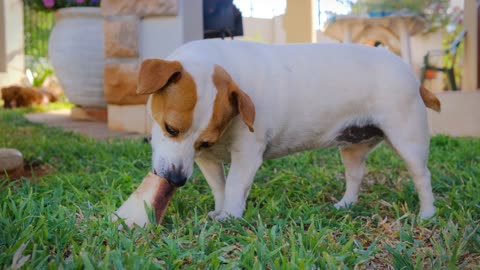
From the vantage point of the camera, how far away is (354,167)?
2.46 m

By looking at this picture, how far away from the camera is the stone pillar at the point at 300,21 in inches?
249

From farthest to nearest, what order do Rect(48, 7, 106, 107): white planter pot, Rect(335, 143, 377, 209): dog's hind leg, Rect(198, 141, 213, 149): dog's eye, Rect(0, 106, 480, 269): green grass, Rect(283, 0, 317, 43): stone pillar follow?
Rect(283, 0, 317, 43): stone pillar, Rect(48, 7, 106, 107): white planter pot, Rect(335, 143, 377, 209): dog's hind leg, Rect(198, 141, 213, 149): dog's eye, Rect(0, 106, 480, 269): green grass

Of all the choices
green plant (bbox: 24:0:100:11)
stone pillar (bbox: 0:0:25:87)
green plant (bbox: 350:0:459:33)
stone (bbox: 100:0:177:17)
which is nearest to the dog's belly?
stone (bbox: 100:0:177:17)

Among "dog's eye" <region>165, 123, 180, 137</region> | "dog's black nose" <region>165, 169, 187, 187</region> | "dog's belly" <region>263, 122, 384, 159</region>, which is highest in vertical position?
"dog's eye" <region>165, 123, 180, 137</region>

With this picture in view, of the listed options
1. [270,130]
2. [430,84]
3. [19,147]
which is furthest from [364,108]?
[430,84]

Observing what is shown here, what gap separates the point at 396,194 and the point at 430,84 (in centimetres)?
550

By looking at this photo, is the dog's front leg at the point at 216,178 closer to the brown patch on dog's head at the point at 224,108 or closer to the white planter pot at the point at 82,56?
the brown patch on dog's head at the point at 224,108

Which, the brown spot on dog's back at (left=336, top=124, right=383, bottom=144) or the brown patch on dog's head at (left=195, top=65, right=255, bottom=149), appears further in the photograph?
the brown spot on dog's back at (left=336, top=124, right=383, bottom=144)

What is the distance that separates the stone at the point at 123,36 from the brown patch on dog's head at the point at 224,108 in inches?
118

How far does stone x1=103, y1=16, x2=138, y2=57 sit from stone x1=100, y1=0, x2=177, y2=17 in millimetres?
60

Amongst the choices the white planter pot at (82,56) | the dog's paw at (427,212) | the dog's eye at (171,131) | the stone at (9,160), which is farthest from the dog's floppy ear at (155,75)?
the white planter pot at (82,56)

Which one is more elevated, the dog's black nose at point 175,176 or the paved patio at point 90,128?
the dog's black nose at point 175,176

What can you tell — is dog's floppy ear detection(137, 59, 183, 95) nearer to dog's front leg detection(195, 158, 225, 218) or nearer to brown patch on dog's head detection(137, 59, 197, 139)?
brown patch on dog's head detection(137, 59, 197, 139)

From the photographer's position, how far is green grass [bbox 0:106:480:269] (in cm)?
149
